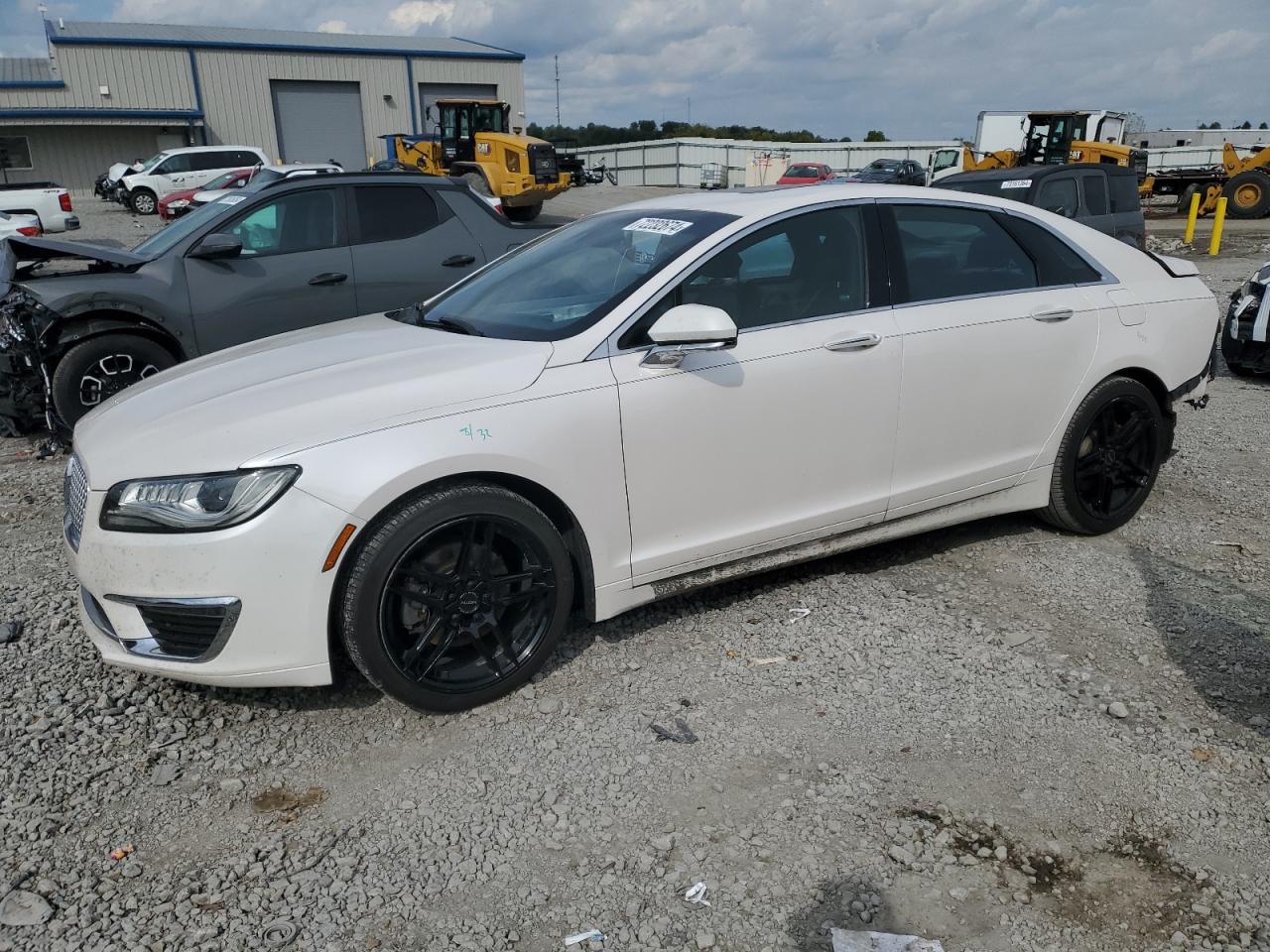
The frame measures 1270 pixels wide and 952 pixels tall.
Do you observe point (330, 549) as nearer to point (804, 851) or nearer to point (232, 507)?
point (232, 507)

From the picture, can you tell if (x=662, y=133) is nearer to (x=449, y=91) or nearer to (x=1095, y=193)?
(x=449, y=91)

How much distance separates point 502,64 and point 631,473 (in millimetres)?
47200

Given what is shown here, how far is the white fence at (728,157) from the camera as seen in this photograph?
46.3 m

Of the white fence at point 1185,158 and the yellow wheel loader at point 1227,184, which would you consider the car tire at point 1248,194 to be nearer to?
the yellow wheel loader at point 1227,184

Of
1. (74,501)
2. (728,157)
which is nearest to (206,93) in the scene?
(728,157)

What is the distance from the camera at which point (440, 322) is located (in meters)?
3.92

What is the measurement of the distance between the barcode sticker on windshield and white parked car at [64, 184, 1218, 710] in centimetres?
3

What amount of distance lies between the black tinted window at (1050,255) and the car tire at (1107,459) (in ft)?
1.68

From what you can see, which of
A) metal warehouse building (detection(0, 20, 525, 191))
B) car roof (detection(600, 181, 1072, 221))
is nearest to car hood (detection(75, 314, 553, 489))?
car roof (detection(600, 181, 1072, 221))

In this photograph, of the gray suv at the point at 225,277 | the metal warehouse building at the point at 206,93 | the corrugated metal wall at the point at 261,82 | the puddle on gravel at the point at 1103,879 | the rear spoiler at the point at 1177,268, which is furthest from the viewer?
the corrugated metal wall at the point at 261,82

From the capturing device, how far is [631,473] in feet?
11.0

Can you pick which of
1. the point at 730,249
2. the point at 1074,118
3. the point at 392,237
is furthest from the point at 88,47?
the point at 730,249

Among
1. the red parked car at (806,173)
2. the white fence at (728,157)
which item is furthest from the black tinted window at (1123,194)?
the white fence at (728,157)

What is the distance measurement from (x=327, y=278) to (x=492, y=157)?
64.3ft
